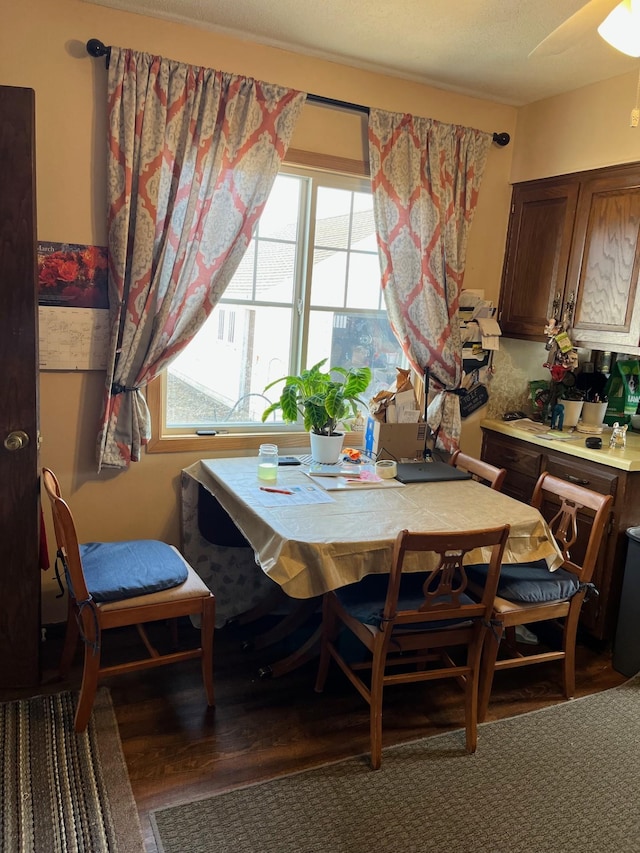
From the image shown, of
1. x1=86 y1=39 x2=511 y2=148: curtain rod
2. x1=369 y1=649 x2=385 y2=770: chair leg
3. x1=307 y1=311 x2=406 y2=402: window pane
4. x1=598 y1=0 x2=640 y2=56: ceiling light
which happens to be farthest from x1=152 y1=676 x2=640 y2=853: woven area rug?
x1=86 y1=39 x2=511 y2=148: curtain rod

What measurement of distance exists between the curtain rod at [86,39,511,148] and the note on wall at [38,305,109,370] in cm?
98

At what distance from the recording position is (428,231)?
124 inches

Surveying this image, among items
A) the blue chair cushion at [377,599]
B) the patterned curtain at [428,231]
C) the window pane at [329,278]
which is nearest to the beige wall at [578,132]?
the patterned curtain at [428,231]

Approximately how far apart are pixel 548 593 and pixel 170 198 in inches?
85.5

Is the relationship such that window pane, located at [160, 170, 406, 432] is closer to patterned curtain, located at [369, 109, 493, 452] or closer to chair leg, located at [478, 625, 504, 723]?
patterned curtain, located at [369, 109, 493, 452]

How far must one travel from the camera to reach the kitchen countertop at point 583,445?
2734 millimetres

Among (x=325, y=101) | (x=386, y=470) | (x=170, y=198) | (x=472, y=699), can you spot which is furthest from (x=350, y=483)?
(x=325, y=101)

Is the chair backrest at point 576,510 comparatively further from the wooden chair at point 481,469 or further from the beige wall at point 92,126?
the beige wall at point 92,126

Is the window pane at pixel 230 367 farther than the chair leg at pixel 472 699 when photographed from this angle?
Yes

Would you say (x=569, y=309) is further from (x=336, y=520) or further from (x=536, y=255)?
(x=336, y=520)

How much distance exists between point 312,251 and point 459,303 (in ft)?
2.87

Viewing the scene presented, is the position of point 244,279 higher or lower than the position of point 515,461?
higher

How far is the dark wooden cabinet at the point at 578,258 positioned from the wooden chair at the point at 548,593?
85 cm

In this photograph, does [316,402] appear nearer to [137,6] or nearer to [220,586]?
[220,586]
